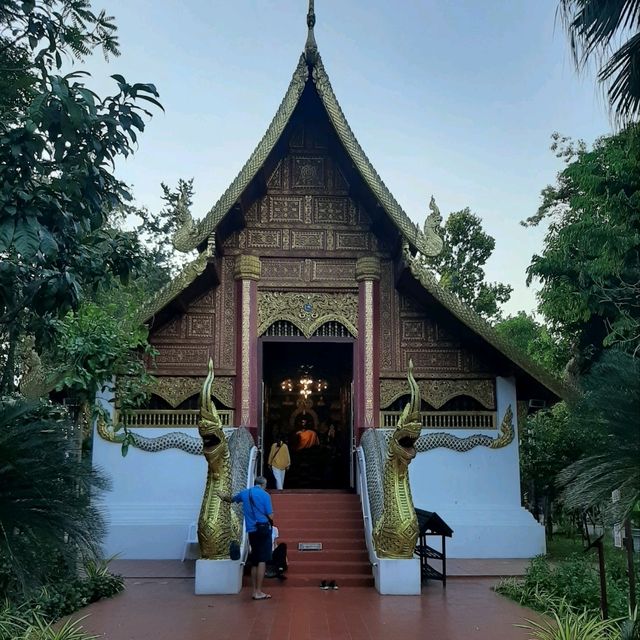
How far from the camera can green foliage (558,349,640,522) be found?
114 inches

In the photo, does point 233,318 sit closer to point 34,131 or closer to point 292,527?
point 292,527

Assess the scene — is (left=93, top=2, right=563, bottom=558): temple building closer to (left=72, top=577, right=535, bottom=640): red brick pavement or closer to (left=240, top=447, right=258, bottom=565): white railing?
(left=240, top=447, right=258, bottom=565): white railing

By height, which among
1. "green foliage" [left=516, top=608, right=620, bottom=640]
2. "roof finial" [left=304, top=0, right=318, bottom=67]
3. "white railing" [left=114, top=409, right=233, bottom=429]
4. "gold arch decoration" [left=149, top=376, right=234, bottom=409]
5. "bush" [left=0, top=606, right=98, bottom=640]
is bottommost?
"bush" [left=0, top=606, right=98, bottom=640]

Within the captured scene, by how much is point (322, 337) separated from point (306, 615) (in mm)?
4391

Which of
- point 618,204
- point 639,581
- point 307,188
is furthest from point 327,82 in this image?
point 639,581

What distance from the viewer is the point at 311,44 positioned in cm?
880

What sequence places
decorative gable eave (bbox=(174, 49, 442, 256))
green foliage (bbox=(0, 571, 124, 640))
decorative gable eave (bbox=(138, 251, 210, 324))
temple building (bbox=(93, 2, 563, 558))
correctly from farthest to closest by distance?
1. temple building (bbox=(93, 2, 563, 558))
2. decorative gable eave (bbox=(174, 49, 442, 256))
3. decorative gable eave (bbox=(138, 251, 210, 324))
4. green foliage (bbox=(0, 571, 124, 640))

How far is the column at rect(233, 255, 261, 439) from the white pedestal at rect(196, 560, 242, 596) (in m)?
2.75

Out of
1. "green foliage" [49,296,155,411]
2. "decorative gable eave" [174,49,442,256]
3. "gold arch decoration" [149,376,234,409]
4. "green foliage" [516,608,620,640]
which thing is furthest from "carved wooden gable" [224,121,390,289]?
"green foliage" [516,608,620,640]

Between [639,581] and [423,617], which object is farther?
[639,581]

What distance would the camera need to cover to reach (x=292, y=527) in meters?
7.84

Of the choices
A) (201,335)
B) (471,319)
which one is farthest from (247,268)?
(471,319)

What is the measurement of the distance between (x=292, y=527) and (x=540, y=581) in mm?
2824

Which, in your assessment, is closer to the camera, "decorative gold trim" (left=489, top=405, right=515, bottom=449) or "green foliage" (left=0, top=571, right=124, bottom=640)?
"green foliage" (left=0, top=571, right=124, bottom=640)
